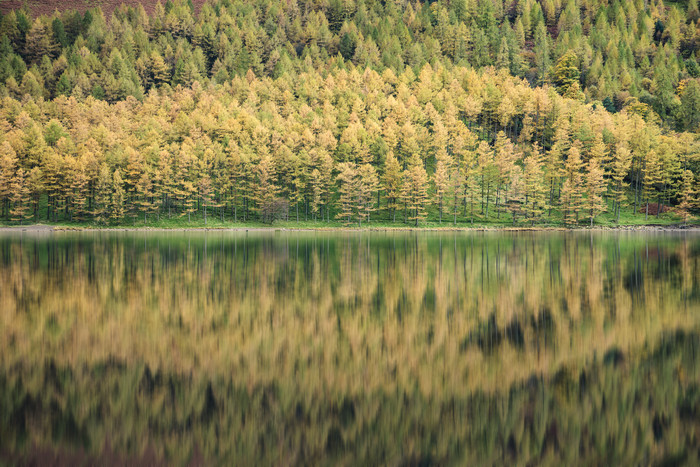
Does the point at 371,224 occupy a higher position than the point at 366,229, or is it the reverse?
the point at 371,224

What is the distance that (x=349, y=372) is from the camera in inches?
656

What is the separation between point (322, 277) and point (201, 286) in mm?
7420

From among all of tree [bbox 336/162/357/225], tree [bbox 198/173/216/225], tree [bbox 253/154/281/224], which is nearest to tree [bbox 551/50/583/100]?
tree [bbox 336/162/357/225]

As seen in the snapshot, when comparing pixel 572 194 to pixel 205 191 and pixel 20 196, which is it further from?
pixel 20 196

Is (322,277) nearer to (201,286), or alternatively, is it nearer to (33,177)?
(201,286)

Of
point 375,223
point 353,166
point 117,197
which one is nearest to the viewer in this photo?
point 117,197

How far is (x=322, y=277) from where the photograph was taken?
35906mm

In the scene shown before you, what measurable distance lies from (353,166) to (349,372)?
358 feet

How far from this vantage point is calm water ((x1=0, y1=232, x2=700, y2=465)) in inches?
484

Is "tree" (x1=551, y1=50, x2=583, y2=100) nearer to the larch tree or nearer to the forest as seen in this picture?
the forest

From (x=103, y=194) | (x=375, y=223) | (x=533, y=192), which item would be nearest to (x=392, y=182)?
(x=375, y=223)

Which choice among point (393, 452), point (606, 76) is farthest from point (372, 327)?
point (606, 76)

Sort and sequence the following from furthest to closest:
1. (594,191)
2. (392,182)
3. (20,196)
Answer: (392,182)
(594,191)
(20,196)

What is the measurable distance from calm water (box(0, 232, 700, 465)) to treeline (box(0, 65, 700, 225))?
86.2 meters
